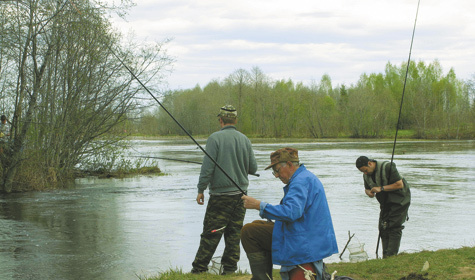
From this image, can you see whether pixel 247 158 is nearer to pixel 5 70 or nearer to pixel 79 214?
pixel 79 214

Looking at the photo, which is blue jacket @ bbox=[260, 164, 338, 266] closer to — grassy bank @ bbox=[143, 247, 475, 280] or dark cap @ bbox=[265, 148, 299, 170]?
dark cap @ bbox=[265, 148, 299, 170]

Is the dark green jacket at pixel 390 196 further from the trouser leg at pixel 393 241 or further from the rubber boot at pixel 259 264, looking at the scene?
the rubber boot at pixel 259 264

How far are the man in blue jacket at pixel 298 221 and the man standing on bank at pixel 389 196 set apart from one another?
315cm

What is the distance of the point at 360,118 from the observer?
8750 centimetres

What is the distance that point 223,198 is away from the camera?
6473mm

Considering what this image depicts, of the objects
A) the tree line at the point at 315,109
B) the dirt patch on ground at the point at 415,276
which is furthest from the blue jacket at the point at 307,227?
the tree line at the point at 315,109

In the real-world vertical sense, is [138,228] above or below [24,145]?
below

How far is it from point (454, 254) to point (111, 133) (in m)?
17.2

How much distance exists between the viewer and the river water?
7727 millimetres

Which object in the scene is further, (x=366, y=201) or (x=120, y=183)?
(x=120, y=183)

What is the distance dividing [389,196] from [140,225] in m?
5.21

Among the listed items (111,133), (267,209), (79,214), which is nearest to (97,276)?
(267,209)

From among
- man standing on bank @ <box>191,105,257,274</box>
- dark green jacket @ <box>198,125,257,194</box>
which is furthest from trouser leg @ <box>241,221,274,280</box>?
dark green jacket @ <box>198,125,257,194</box>

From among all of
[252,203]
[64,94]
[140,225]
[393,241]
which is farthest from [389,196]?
[64,94]
